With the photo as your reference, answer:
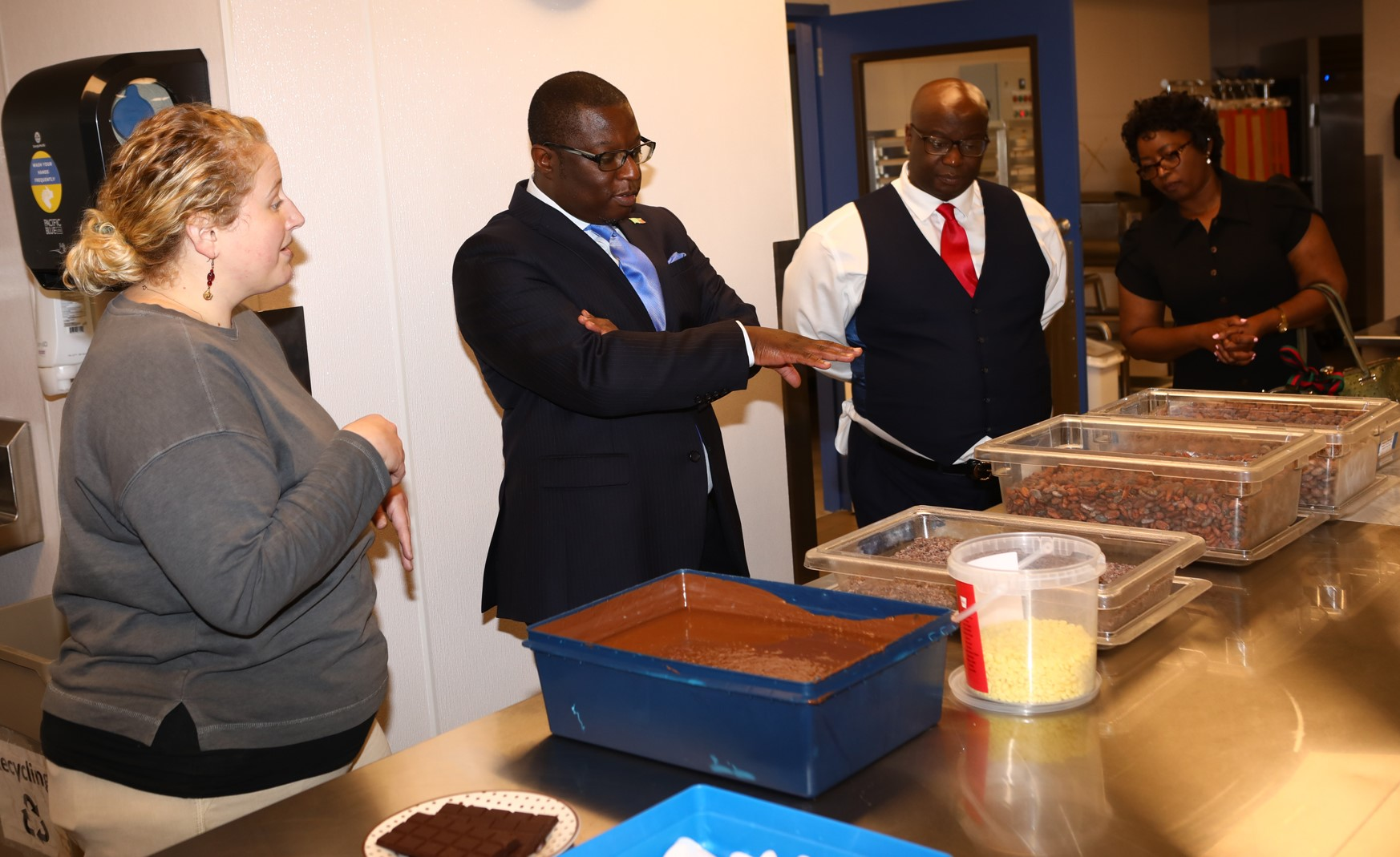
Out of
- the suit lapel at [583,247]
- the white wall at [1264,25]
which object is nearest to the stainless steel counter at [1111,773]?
the suit lapel at [583,247]

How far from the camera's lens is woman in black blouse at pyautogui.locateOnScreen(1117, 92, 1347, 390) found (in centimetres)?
340

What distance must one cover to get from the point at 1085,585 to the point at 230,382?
1.07 meters

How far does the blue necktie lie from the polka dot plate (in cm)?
148

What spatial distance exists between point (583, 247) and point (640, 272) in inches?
6.4

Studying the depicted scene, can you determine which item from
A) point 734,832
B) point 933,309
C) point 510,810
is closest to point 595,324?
point 933,309

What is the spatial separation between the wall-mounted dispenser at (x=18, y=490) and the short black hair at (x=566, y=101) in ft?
5.25

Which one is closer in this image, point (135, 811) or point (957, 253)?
point (135, 811)

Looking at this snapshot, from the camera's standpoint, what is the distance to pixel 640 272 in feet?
8.66

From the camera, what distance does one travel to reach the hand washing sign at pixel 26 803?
8.57 ft

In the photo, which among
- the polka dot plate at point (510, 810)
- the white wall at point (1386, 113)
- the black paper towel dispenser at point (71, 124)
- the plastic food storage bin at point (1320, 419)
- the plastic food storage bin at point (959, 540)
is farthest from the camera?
the white wall at point (1386, 113)

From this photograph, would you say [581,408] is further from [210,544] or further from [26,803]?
[26,803]

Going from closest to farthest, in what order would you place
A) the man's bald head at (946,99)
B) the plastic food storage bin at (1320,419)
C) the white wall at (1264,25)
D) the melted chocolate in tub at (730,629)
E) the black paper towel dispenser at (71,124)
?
the melted chocolate in tub at (730,629) < the plastic food storage bin at (1320,419) < the black paper towel dispenser at (71,124) < the man's bald head at (946,99) < the white wall at (1264,25)

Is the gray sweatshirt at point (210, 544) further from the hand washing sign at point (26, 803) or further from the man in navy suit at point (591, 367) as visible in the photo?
the hand washing sign at point (26, 803)

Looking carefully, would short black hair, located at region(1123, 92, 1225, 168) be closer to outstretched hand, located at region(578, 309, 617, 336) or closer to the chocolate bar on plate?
outstretched hand, located at region(578, 309, 617, 336)
